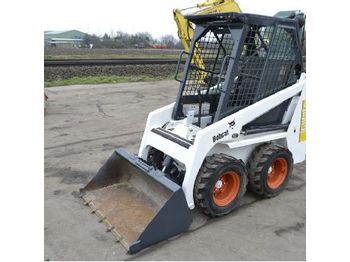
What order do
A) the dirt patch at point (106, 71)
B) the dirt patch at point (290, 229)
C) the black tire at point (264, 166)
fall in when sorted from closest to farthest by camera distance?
the dirt patch at point (290, 229)
the black tire at point (264, 166)
the dirt patch at point (106, 71)

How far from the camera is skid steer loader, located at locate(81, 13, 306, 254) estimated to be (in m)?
3.47

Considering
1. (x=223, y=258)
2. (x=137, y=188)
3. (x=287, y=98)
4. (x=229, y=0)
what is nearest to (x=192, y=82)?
(x=287, y=98)

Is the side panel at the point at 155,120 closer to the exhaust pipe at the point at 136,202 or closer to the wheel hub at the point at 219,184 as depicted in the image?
the exhaust pipe at the point at 136,202

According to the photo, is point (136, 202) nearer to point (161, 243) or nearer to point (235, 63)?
→ point (161, 243)

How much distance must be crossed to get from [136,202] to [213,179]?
88 centimetres

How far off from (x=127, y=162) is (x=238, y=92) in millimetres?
1527

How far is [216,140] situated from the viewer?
3613 mm

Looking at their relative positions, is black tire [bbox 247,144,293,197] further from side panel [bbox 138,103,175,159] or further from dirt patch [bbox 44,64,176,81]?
dirt patch [bbox 44,64,176,81]

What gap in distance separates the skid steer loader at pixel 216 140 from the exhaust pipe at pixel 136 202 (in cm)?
1

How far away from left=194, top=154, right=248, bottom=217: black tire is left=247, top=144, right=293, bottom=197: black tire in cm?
29

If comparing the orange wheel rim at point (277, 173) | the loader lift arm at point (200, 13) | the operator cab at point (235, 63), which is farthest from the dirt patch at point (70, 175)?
the orange wheel rim at point (277, 173)

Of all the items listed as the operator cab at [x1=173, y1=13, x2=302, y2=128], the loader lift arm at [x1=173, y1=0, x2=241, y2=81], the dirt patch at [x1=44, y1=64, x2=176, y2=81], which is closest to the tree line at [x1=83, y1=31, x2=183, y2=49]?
the dirt patch at [x1=44, y1=64, x2=176, y2=81]

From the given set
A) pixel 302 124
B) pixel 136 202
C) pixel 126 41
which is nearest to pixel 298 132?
pixel 302 124

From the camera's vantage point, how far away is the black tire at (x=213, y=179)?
3473 millimetres
